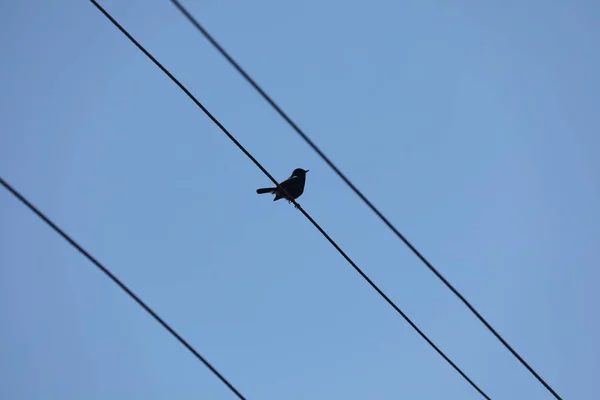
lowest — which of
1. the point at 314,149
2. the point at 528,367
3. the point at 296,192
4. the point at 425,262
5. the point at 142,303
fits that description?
the point at 142,303

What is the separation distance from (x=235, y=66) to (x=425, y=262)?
7.46ft

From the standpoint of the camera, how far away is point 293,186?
16359 mm

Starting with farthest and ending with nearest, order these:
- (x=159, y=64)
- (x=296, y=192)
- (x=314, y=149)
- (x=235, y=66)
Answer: (x=296, y=192) → (x=159, y=64) → (x=314, y=149) → (x=235, y=66)

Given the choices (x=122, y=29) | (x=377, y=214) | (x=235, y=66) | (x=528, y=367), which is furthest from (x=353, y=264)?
(x=122, y=29)

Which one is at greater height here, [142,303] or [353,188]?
[353,188]

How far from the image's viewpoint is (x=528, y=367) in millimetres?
6645

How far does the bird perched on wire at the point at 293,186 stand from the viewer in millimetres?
15898

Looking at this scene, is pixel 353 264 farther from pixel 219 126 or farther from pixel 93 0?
pixel 93 0

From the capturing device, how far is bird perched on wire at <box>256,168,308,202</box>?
52.2ft

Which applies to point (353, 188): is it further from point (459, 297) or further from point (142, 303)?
point (142, 303)

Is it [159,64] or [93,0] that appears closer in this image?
[93,0]

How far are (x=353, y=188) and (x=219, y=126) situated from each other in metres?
1.50

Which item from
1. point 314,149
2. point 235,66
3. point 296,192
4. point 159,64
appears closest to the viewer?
point 235,66

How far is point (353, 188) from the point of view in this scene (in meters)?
6.45
